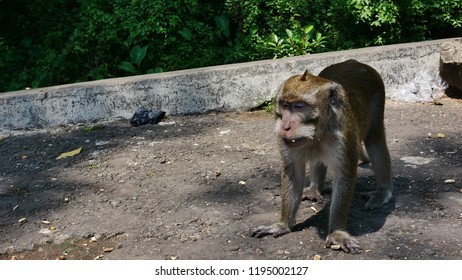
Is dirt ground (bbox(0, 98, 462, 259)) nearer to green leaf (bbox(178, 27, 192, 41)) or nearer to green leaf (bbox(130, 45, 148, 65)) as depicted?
green leaf (bbox(130, 45, 148, 65))

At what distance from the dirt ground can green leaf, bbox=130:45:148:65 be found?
173 centimetres

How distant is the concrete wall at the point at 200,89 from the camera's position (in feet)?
22.6

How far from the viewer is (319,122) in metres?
3.94

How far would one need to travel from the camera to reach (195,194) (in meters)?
5.07

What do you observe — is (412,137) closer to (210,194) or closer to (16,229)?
(210,194)

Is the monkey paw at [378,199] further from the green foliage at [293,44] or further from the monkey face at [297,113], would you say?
the green foliage at [293,44]

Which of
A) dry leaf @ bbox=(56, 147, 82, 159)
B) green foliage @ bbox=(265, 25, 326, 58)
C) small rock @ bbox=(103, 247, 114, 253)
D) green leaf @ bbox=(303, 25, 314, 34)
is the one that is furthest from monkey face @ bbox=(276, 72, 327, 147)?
green leaf @ bbox=(303, 25, 314, 34)

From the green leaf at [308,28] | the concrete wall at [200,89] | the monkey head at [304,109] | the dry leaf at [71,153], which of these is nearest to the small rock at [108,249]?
the monkey head at [304,109]

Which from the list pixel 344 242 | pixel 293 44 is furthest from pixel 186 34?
pixel 344 242

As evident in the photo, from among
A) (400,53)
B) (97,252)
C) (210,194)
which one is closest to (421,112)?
(400,53)

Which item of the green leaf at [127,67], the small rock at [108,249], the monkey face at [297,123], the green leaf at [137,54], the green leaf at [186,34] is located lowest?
the small rock at [108,249]

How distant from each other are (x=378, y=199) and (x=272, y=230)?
92cm

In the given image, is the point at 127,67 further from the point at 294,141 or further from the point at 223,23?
the point at 294,141

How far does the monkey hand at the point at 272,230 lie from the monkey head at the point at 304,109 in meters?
0.67
